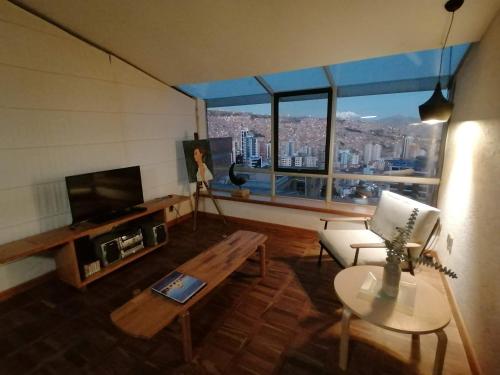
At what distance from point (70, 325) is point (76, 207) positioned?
3.54ft

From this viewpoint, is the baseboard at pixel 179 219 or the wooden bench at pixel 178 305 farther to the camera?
the baseboard at pixel 179 219

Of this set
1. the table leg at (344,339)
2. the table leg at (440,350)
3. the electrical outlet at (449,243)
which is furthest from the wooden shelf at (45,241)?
the electrical outlet at (449,243)

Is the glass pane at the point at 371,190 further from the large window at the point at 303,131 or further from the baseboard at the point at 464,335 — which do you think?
the baseboard at the point at 464,335

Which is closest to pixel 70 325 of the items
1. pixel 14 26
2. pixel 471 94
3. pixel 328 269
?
pixel 328 269

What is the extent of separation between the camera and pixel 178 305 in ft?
5.23

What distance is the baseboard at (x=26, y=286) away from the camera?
2338 millimetres

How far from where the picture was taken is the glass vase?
1561 mm

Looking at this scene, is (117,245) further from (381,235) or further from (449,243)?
(449,243)

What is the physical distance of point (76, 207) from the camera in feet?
8.12

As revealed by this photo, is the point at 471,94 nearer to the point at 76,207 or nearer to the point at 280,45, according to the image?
the point at 280,45

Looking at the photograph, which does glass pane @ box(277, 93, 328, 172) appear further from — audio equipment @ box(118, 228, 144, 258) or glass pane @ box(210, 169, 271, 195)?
audio equipment @ box(118, 228, 144, 258)

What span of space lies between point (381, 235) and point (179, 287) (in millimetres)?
2058

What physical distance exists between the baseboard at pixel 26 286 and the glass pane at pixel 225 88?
3113 mm

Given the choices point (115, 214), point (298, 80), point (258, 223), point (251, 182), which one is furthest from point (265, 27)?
point (258, 223)
